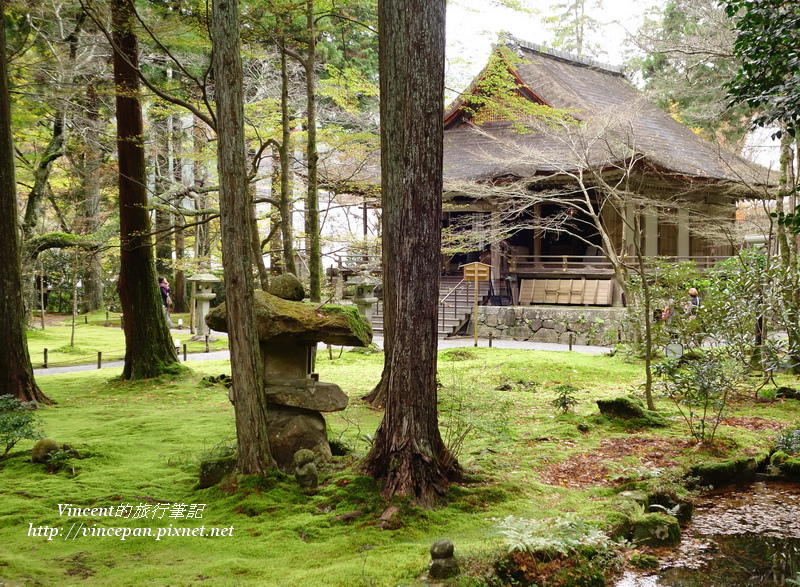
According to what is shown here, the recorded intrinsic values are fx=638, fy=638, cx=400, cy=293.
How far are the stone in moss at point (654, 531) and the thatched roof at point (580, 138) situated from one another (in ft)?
33.3

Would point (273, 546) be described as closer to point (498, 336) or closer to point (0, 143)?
point (0, 143)

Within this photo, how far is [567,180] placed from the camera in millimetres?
18750

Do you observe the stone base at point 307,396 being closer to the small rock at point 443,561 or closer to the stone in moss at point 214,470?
→ the stone in moss at point 214,470

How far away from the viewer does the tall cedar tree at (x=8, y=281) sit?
8.36 metres

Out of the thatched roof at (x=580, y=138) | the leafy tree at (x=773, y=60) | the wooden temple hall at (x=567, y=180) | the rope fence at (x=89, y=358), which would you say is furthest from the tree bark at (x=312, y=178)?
the thatched roof at (x=580, y=138)

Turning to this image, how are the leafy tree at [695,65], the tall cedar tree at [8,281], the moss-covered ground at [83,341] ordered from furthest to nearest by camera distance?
the moss-covered ground at [83,341]
the leafy tree at [695,65]
the tall cedar tree at [8,281]

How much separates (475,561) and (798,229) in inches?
145

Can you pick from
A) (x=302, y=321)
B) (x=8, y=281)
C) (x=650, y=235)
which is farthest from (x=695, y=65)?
(x=8, y=281)

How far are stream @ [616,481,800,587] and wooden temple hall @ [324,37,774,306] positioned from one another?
8.48 m

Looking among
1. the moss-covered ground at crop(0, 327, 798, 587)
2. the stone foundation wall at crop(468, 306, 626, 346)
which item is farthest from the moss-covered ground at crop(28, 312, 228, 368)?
the stone foundation wall at crop(468, 306, 626, 346)

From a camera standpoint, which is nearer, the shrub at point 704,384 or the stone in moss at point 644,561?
the stone in moss at point 644,561

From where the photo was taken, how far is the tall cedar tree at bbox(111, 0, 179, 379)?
33.8 ft

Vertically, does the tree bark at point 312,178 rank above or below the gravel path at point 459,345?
above

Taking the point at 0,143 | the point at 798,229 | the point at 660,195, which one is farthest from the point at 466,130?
the point at 798,229
